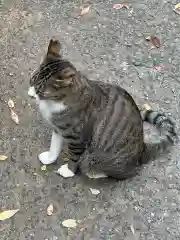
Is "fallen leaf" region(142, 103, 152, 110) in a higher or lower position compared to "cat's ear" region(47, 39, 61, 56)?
lower

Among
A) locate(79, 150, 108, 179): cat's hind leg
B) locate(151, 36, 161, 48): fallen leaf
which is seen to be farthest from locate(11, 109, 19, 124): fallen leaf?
locate(151, 36, 161, 48): fallen leaf

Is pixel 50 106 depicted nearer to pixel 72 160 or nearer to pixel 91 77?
pixel 72 160

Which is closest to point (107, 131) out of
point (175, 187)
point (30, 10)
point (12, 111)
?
point (175, 187)

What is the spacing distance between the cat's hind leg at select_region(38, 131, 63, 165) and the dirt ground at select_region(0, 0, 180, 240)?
0.20 feet

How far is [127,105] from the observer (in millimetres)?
3518

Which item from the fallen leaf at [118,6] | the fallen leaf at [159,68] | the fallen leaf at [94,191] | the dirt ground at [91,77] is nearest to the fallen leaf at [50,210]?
the dirt ground at [91,77]

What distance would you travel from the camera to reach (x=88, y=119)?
136 inches

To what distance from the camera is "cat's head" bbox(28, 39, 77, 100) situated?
316 cm

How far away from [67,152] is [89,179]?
273 millimetres

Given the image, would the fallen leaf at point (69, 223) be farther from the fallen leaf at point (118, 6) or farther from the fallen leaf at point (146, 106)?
the fallen leaf at point (118, 6)

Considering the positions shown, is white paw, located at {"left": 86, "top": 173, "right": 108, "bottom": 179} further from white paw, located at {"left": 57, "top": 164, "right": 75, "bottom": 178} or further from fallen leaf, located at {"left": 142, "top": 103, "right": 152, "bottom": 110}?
fallen leaf, located at {"left": 142, "top": 103, "right": 152, "bottom": 110}

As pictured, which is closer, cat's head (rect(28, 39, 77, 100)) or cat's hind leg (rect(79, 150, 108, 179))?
cat's head (rect(28, 39, 77, 100))

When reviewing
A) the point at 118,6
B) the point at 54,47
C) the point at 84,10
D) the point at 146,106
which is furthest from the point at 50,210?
the point at 118,6

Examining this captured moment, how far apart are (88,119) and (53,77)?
Answer: 44 centimetres
